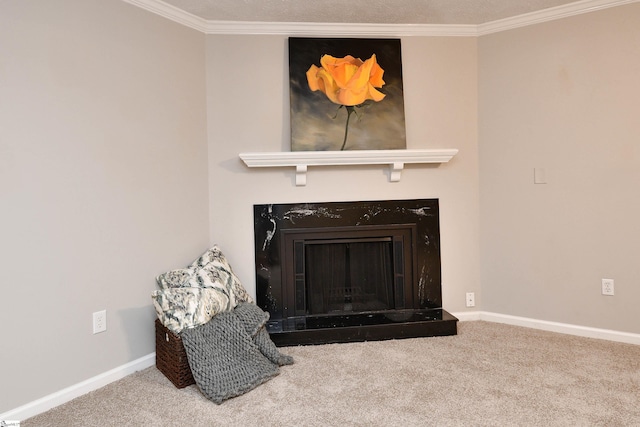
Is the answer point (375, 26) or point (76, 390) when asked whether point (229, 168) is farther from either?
point (76, 390)

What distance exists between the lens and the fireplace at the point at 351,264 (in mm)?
3191

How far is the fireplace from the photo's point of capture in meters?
3.19

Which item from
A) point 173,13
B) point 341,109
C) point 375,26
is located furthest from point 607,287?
point 173,13

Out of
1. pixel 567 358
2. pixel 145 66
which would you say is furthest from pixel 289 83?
pixel 567 358

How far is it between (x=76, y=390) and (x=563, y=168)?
3.31 meters

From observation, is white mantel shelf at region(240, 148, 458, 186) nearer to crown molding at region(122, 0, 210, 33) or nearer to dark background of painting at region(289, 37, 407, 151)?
dark background of painting at region(289, 37, 407, 151)

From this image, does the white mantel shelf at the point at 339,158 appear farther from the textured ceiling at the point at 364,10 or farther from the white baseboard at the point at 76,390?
the white baseboard at the point at 76,390

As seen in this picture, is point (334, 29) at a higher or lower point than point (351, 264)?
higher

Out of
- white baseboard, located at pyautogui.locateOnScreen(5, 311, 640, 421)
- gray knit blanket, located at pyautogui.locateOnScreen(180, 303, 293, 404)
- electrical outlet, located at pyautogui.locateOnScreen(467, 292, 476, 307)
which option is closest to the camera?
white baseboard, located at pyautogui.locateOnScreen(5, 311, 640, 421)

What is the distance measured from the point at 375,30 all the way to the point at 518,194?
5.30ft

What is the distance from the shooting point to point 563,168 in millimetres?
3045

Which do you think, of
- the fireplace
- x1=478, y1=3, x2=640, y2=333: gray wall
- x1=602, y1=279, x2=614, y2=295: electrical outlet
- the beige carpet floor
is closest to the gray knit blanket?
the beige carpet floor

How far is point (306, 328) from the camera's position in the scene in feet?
9.71

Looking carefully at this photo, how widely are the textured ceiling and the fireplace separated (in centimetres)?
132
